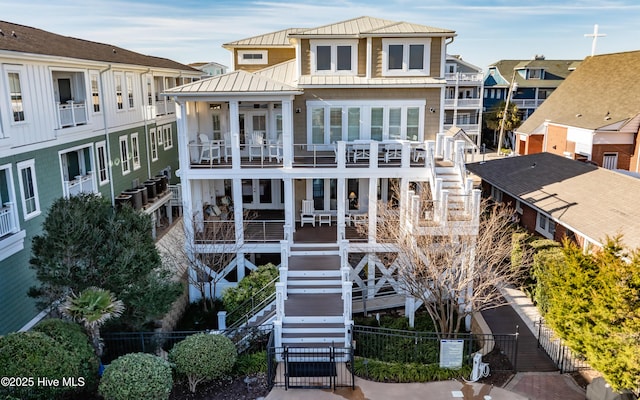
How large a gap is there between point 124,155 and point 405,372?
56.5 feet

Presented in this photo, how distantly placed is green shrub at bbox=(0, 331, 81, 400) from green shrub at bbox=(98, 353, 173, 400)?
2.44ft

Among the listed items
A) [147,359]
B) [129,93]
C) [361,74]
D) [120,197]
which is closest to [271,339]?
[147,359]

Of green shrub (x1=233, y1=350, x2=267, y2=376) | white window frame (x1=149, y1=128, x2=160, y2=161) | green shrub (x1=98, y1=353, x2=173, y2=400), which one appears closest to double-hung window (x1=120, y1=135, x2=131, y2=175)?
white window frame (x1=149, y1=128, x2=160, y2=161)

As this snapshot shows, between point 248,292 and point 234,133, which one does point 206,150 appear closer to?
point 234,133

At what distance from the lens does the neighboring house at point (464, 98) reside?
168ft

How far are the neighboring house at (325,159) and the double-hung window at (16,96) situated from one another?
5042 millimetres

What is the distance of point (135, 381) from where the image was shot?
10.4 meters

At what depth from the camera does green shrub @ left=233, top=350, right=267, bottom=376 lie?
43.2 ft

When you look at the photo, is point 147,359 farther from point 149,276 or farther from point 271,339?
point 271,339

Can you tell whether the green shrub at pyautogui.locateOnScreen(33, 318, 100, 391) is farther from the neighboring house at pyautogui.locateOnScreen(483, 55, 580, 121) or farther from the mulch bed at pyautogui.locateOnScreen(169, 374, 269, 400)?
the neighboring house at pyautogui.locateOnScreen(483, 55, 580, 121)

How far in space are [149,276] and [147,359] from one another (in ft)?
9.63

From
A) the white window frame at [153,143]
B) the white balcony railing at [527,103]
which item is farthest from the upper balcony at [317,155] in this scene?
the white balcony railing at [527,103]

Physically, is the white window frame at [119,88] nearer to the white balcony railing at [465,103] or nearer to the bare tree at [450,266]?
the bare tree at [450,266]

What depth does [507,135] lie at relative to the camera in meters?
58.9
